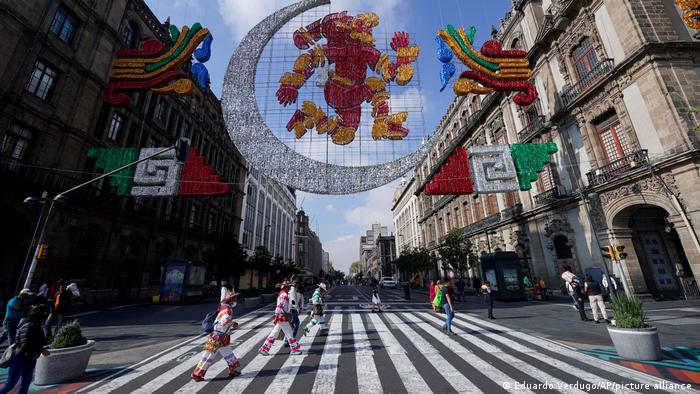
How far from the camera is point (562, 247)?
21703 millimetres

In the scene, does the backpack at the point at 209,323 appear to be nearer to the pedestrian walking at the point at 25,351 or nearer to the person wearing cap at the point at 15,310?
the pedestrian walking at the point at 25,351

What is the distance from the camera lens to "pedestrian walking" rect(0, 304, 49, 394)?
484 cm

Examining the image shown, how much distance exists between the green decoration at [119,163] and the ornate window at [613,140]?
28073mm

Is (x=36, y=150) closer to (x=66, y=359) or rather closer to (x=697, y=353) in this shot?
(x=66, y=359)

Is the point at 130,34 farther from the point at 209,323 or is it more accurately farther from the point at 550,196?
the point at 550,196

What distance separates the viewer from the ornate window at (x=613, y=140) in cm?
1736

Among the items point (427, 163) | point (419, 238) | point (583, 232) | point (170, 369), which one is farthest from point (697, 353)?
point (419, 238)

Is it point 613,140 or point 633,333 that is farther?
point 613,140

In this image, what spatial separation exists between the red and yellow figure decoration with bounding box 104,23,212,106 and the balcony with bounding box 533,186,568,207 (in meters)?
24.6

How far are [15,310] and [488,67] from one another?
20393mm

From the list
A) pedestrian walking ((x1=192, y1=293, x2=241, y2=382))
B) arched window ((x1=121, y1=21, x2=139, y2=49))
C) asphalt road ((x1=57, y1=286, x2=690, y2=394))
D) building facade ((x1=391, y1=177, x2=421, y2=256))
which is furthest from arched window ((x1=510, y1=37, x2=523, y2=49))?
arched window ((x1=121, y1=21, x2=139, y2=49))

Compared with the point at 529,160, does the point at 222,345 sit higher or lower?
lower

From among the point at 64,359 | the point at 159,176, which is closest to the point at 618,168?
the point at 64,359

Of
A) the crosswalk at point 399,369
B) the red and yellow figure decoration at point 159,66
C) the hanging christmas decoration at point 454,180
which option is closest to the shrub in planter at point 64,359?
the crosswalk at point 399,369
